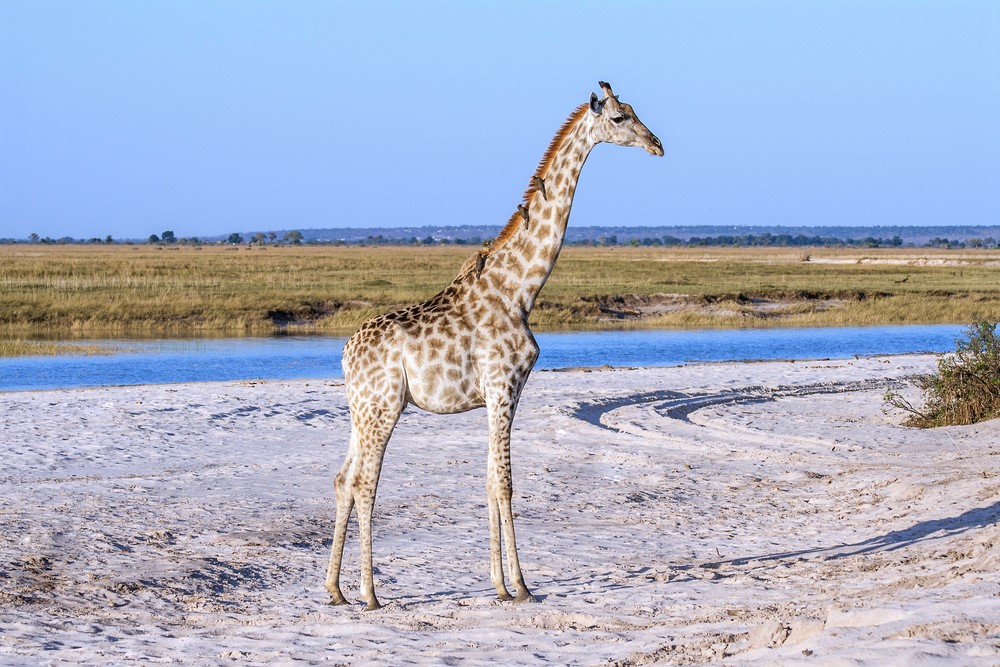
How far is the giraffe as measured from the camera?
301 inches

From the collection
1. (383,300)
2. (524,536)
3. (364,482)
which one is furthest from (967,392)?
(383,300)

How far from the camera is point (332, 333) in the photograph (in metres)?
35.2

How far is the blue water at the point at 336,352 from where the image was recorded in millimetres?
23780

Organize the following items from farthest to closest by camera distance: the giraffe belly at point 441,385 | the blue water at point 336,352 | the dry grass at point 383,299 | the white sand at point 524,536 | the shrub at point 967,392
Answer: the dry grass at point 383,299, the blue water at point 336,352, the shrub at point 967,392, the giraffe belly at point 441,385, the white sand at point 524,536

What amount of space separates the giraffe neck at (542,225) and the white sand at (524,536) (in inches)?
77.6

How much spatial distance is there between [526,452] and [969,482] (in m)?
4.71

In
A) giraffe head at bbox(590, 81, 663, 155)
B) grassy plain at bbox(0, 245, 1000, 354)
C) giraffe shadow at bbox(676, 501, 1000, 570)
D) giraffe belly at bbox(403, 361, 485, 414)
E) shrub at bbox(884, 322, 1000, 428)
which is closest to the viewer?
giraffe belly at bbox(403, 361, 485, 414)

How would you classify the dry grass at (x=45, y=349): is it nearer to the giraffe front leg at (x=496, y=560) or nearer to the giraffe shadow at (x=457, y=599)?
the giraffe shadow at (x=457, y=599)

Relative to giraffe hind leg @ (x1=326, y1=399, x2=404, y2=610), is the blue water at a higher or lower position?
lower

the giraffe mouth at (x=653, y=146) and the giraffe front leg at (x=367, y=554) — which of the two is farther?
the giraffe mouth at (x=653, y=146)

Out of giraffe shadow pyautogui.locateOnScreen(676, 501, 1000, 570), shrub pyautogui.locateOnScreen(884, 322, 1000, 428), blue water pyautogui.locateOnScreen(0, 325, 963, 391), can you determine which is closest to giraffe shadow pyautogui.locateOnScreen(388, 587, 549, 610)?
giraffe shadow pyautogui.locateOnScreen(676, 501, 1000, 570)

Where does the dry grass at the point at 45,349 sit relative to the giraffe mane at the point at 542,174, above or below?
below

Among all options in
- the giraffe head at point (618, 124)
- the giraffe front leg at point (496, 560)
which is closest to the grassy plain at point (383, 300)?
the giraffe front leg at point (496, 560)

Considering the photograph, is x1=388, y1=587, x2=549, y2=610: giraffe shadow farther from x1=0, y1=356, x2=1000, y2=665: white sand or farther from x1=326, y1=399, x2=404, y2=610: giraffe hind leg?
x1=326, y1=399, x2=404, y2=610: giraffe hind leg
